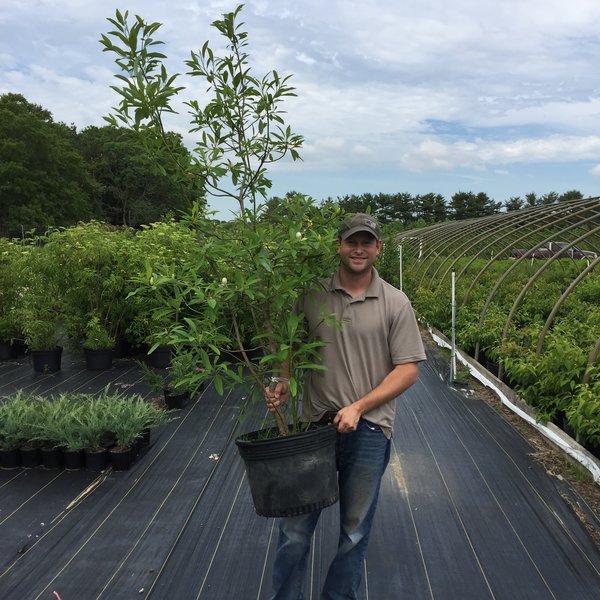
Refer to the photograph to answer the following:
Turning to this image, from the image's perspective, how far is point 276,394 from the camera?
2.06 metres

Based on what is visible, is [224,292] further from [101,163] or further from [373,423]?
[101,163]

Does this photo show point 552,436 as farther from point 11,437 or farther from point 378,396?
point 11,437

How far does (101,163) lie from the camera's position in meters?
44.2

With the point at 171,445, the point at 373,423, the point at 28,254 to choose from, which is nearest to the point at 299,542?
the point at 373,423

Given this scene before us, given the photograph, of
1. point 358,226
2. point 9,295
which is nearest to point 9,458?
point 358,226

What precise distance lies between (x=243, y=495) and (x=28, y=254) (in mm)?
5255

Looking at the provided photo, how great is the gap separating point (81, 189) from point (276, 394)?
40090 mm

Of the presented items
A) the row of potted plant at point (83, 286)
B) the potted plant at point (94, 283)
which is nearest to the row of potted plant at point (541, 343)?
the row of potted plant at point (83, 286)

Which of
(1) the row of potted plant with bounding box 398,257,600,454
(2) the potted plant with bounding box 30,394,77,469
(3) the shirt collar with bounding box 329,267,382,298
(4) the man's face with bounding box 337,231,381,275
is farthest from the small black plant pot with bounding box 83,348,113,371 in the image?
(4) the man's face with bounding box 337,231,381,275

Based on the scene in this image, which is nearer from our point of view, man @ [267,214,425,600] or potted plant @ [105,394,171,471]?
man @ [267,214,425,600]

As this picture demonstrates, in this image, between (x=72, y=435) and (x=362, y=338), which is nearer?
(x=362, y=338)

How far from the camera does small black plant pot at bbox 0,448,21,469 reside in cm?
381

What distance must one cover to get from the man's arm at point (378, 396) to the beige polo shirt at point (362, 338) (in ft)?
0.13

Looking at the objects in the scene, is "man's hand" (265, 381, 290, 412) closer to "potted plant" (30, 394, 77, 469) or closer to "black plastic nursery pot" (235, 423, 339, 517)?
"black plastic nursery pot" (235, 423, 339, 517)
